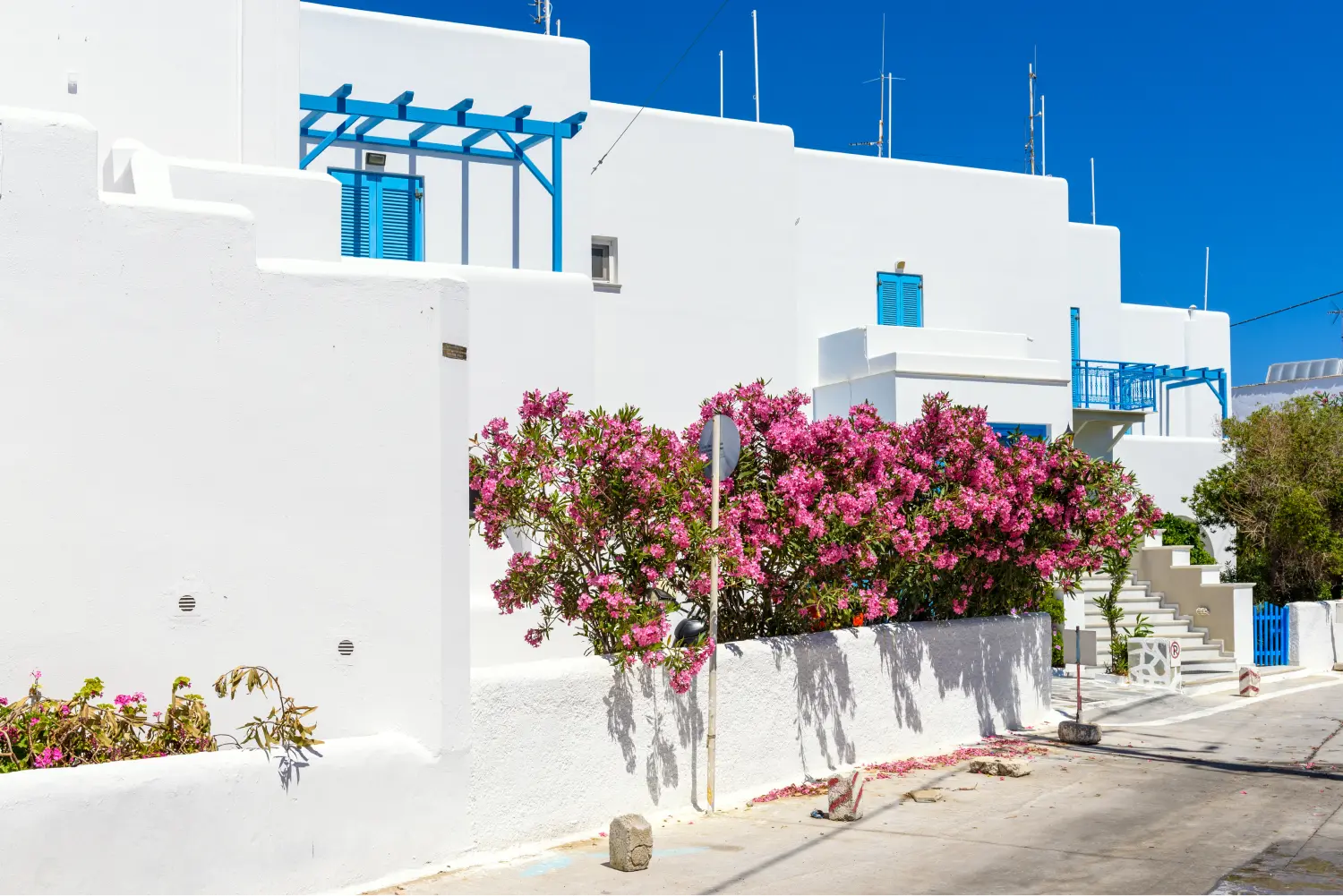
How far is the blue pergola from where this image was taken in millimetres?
16547

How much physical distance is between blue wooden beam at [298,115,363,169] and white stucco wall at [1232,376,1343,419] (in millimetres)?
28551

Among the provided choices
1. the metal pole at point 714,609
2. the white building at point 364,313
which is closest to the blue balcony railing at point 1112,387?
the white building at point 364,313

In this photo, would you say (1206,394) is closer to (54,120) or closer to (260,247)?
(260,247)

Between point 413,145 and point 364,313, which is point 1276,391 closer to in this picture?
point 413,145

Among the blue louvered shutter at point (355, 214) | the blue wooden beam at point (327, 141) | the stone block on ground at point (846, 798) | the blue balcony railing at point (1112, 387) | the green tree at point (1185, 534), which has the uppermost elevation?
the blue wooden beam at point (327, 141)

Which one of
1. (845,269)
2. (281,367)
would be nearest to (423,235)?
(845,269)

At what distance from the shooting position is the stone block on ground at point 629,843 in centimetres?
905

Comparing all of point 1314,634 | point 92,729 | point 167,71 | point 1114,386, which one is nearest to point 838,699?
point 92,729

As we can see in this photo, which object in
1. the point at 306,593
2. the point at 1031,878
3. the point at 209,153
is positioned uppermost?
the point at 209,153

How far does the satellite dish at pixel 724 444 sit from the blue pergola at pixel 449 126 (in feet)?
21.7

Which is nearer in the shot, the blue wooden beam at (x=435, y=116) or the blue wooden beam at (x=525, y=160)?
the blue wooden beam at (x=435, y=116)

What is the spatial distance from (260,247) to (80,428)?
3802 mm

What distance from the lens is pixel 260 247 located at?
11.5m

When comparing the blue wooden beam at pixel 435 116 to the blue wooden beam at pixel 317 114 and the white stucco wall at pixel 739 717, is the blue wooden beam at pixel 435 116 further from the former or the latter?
the white stucco wall at pixel 739 717
